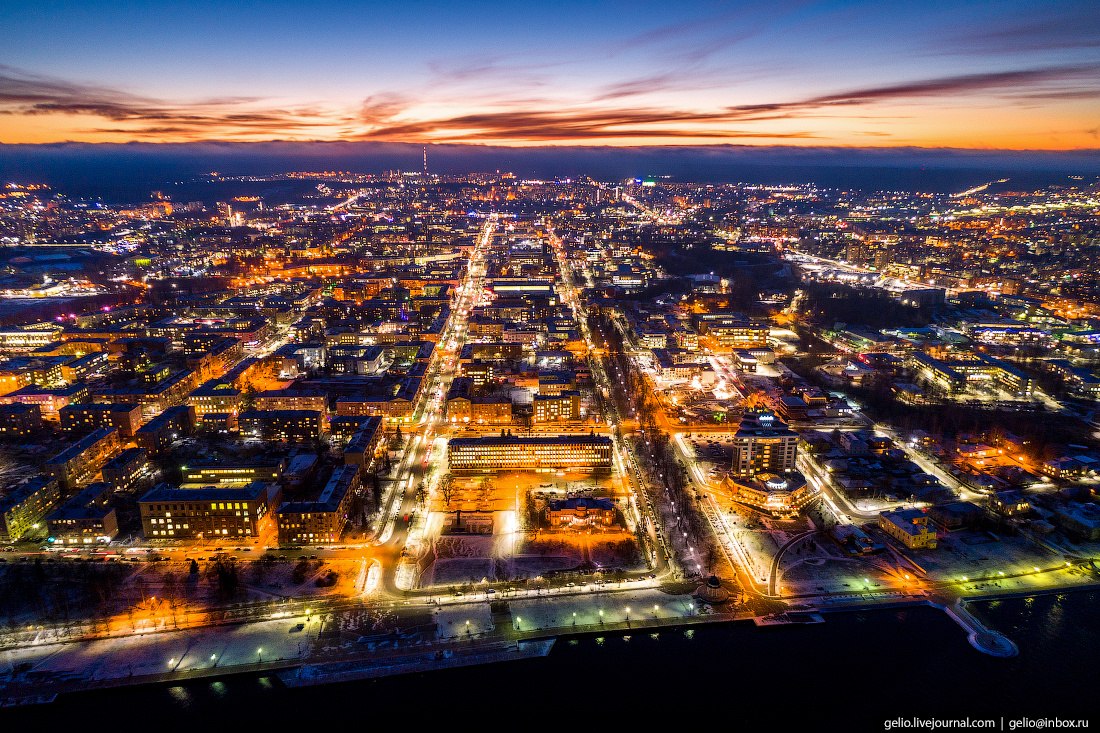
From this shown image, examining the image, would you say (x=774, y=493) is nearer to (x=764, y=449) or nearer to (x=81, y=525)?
(x=764, y=449)

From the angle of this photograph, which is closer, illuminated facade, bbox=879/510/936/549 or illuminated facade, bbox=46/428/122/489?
illuminated facade, bbox=879/510/936/549

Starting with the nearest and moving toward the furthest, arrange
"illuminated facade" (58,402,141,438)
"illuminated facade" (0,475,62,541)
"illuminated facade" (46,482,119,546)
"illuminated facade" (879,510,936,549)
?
"illuminated facade" (879,510,936,549)
"illuminated facade" (46,482,119,546)
"illuminated facade" (0,475,62,541)
"illuminated facade" (58,402,141,438)

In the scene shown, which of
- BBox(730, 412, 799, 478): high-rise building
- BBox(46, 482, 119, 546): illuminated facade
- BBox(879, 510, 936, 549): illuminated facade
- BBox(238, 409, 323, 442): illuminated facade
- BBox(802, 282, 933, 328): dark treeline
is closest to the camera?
BBox(879, 510, 936, 549): illuminated facade

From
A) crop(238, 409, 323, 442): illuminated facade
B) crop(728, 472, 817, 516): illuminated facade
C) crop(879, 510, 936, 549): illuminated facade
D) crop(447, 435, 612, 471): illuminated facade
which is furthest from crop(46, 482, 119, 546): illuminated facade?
crop(879, 510, 936, 549): illuminated facade

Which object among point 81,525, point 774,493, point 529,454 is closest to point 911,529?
point 774,493

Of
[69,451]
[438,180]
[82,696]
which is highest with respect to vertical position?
[438,180]

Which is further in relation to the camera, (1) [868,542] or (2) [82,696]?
(1) [868,542]

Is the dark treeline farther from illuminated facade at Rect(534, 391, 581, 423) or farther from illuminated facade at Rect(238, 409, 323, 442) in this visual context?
illuminated facade at Rect(238, 409, 323, 442)

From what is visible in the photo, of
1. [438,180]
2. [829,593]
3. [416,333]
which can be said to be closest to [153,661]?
[829,593]

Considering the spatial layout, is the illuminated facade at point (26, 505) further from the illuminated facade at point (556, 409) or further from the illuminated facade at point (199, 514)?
the illuminated facade at point (556, 409)

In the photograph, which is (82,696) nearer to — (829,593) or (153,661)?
(153,661)

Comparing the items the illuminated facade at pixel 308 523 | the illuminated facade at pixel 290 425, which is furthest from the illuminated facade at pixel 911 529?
the illuminated facade at pixel 290 425
